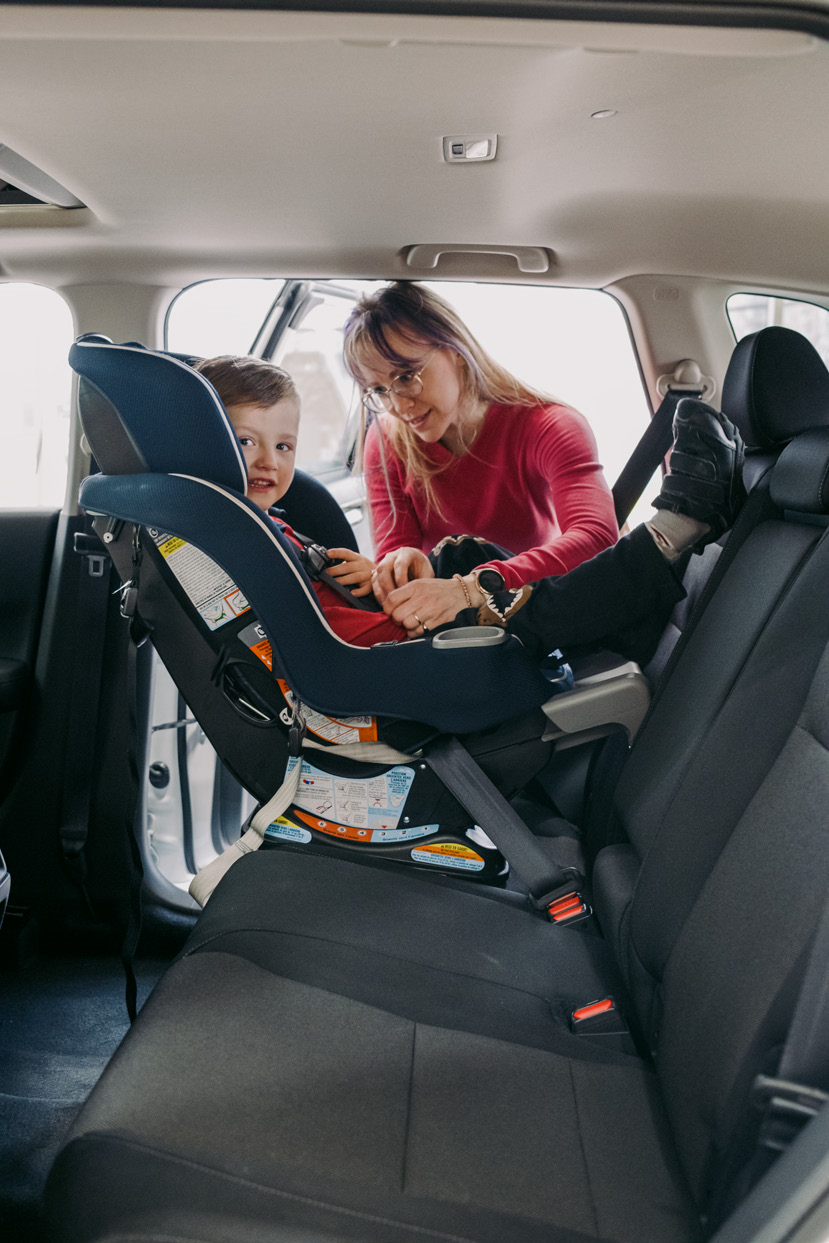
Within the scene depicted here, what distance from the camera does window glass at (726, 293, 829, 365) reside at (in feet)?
6.36

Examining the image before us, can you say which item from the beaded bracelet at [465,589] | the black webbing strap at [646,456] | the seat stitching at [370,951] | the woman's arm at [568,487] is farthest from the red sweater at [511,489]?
the seat stitching at [370,951]

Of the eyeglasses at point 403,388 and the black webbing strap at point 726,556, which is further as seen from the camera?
the eyeglasses at point 403,388

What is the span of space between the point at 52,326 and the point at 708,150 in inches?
52.9

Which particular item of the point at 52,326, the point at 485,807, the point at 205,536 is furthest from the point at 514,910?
the point at 52,326

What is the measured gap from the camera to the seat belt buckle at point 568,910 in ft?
4.02

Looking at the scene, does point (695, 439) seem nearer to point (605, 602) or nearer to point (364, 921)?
point (605, 602)

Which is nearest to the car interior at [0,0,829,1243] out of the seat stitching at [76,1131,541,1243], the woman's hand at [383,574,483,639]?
the seat stitching at [76,1131,541,1243]

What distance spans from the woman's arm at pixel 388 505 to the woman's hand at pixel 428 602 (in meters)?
0.49

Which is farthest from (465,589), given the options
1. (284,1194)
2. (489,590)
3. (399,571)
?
(284,1194)

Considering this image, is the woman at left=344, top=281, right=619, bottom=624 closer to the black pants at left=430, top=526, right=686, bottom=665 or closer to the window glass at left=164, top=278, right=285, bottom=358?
the black pants at left=430, top=526, right=686, bottom=665

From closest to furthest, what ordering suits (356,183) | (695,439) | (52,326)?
(695,439)
(356,183)
(52,326)

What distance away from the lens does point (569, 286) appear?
1.99m

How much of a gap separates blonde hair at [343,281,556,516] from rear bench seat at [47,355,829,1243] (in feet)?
2.57

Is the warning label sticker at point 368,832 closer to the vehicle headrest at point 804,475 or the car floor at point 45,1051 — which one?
the car floor at point 45,1051
